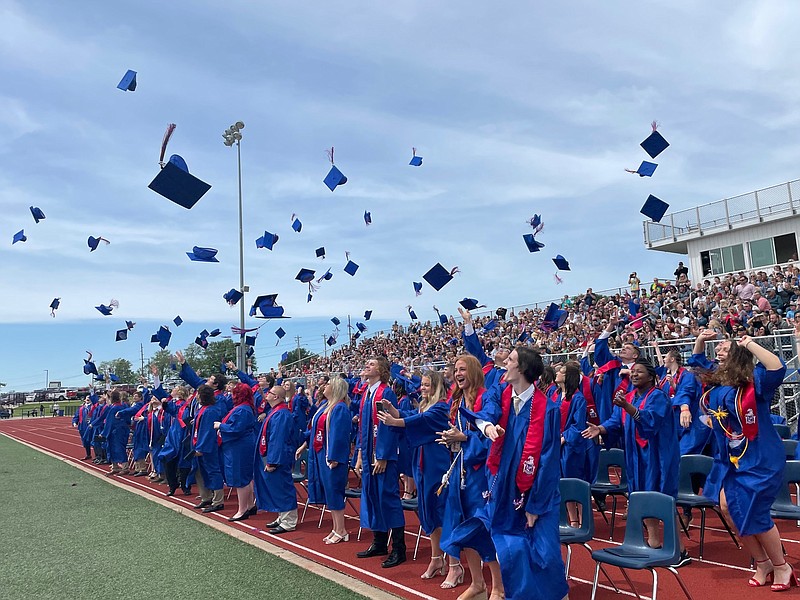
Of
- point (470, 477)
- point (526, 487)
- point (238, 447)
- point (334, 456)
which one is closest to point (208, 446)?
point (238, 447)

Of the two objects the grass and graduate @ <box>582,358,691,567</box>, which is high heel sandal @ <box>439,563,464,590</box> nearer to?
the grass

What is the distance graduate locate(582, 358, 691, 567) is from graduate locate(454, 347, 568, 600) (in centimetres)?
184

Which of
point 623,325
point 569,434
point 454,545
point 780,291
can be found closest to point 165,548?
point 454,545

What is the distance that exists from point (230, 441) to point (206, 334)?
1230 centimetres

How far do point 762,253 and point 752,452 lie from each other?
21.2 meters

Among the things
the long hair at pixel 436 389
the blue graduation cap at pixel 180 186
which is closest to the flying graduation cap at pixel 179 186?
the blue graduation cap at pixel 180 186

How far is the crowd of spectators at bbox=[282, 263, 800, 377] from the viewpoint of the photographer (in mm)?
12750

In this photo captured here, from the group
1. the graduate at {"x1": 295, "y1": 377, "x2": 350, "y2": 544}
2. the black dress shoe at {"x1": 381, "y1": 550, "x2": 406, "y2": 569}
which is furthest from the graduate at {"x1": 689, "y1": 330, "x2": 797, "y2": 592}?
the graduate at {"x1": 295, "y1": 377, "x2": 350, "y2": 544}

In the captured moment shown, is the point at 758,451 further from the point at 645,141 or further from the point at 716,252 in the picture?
the point at 716,252

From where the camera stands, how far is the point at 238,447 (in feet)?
27.9

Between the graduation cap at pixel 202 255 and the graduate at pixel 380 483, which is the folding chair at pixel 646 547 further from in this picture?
the graduation cap at pixel 202 255

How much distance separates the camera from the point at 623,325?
52.3ft

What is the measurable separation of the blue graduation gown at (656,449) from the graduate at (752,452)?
0.65 m

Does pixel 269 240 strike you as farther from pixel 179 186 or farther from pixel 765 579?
pixel 765 579
